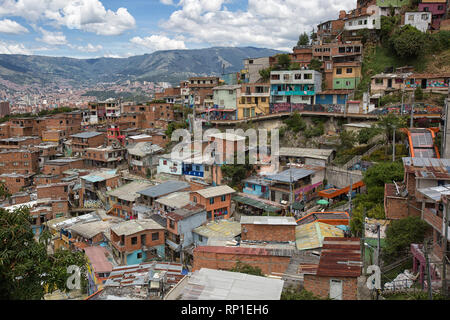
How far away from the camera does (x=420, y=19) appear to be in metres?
38.7

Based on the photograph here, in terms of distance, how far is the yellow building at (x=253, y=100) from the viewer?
37.5 meters

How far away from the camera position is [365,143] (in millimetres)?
27328

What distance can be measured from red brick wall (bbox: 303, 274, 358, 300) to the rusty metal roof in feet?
0.62

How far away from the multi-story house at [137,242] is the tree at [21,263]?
9.06 m

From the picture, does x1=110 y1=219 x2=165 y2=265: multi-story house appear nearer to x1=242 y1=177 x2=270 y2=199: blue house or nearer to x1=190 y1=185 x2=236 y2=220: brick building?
x1=190 y1=185 x2=236 y2=220: brick building

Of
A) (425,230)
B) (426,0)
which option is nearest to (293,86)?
(426,0)

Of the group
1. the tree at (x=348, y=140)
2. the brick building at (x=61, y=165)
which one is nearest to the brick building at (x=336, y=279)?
the tree at (x=348, y=140)

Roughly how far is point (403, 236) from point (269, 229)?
5999 millimetres

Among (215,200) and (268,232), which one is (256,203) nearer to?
(215,200)

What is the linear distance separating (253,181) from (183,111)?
845 inches

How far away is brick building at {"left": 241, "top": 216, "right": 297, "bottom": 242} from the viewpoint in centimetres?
1686

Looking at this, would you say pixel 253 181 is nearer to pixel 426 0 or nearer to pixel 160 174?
pixel 160 174

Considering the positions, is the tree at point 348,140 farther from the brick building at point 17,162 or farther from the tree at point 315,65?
the brick building at point 17,162

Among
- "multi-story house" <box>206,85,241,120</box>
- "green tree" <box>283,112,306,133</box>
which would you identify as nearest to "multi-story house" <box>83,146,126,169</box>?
"multi-story house" <box>206,85,241,120</box>
